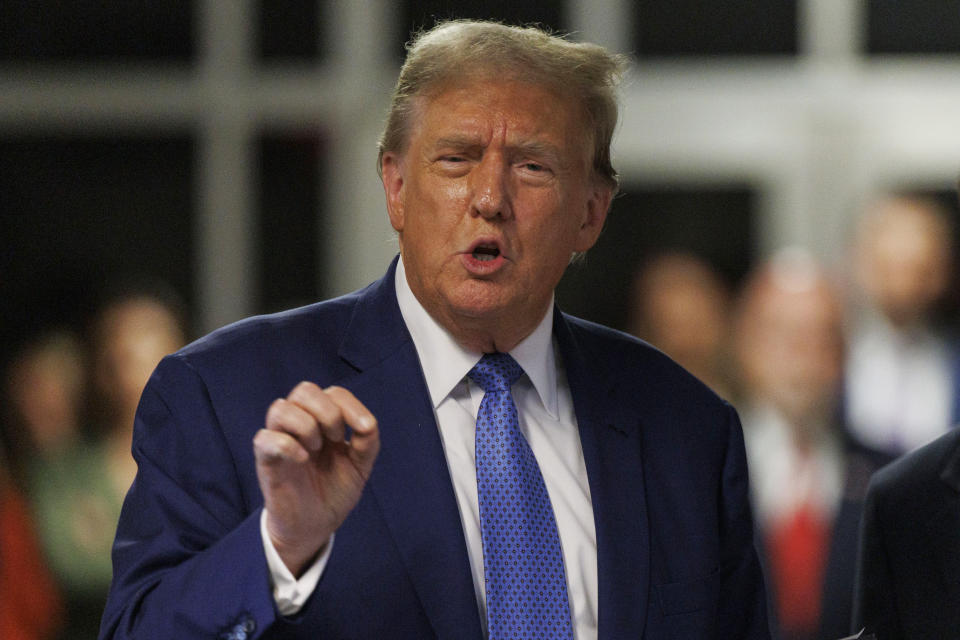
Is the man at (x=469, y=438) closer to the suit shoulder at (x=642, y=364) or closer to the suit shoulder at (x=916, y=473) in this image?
the suit shoulder at (x=642, y=364)

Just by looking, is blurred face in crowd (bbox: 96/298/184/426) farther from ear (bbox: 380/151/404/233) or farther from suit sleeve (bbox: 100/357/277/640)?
suit sleeve (bbox: 100/357/277/640)

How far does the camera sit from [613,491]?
95.3 inches

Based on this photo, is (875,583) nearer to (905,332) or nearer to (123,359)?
(905,332)

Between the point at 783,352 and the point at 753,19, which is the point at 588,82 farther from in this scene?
the point at 753,19

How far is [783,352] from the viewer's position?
13.9ft

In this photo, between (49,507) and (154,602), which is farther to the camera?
(49,507)

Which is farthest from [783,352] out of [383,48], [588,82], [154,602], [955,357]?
[383,48]

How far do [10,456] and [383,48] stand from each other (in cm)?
274

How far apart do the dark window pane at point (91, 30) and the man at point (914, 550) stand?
4884 mm

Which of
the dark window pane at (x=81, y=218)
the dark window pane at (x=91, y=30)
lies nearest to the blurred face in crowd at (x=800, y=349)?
the dark window pane at (x=81, y=218)

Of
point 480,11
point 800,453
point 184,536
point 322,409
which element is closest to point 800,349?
point 800,453

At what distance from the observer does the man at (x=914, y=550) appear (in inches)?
105

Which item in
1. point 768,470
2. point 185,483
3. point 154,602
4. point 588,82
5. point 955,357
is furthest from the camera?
point 955,357

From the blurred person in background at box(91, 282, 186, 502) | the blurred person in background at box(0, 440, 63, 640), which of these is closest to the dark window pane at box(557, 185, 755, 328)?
the blurred person in background at box(91, 282, 186, 502)
